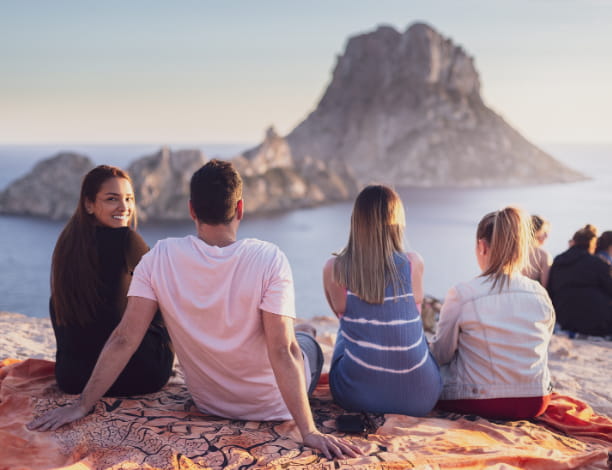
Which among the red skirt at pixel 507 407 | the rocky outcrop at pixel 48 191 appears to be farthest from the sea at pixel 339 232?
the red skirt at pixel 507 407

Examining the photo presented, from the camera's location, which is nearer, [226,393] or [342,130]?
[226,393]

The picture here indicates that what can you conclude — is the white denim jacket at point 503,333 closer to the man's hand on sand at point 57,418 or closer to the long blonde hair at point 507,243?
the long blonde hair at point 507,243

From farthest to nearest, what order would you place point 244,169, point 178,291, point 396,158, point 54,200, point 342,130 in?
point 342,130 → point 396,158 → point 244,169 → point 54,200 → point 178,291

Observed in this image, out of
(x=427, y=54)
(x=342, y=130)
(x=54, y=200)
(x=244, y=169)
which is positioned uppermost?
(x=427, y=54)

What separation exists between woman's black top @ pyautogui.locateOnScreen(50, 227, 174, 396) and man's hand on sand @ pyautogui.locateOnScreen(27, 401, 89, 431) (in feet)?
1.24

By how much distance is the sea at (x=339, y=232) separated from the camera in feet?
114

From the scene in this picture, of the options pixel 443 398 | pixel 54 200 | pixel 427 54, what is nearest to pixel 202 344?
pixel 443 398

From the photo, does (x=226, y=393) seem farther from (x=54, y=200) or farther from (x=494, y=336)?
(x=54, y=200)

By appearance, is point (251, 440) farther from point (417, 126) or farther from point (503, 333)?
point (417, 126)

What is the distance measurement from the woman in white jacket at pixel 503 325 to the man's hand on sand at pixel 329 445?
1.03 meters

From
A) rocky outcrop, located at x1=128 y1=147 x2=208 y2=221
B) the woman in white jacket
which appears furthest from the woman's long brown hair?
rocky outcrop, located at x1=128 y1=147 x2=208 y2=221

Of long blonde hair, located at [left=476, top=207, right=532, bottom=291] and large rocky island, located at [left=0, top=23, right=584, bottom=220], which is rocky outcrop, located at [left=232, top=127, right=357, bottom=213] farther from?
long blonde hair, located at [left=476, top=207, right=532, bottom=291]

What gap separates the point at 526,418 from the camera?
10.0ft

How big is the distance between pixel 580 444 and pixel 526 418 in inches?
12.6
